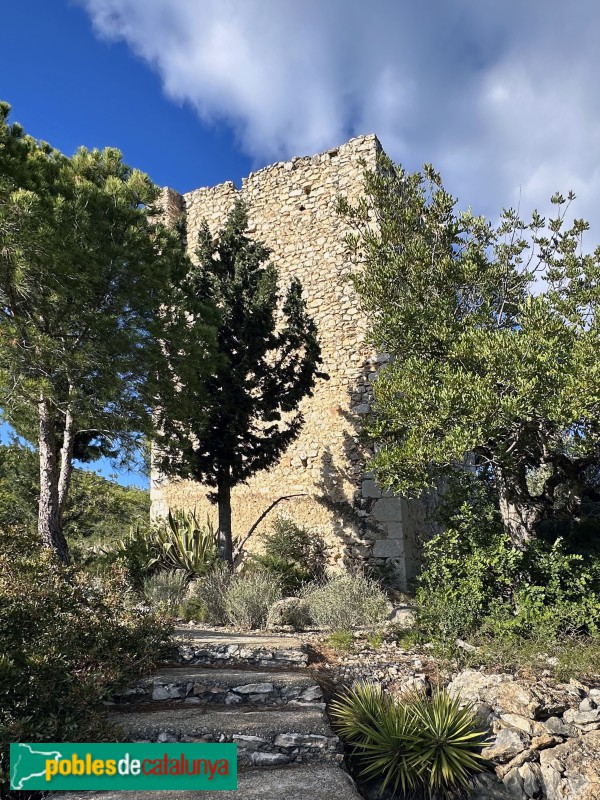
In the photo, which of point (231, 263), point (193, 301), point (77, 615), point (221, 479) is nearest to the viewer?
point (77, 615)

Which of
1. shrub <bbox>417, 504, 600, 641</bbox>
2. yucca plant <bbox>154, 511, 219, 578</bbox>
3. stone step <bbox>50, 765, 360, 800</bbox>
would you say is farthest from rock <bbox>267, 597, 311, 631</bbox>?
stone step <bbox>50, 765, 360, 800</bbox>

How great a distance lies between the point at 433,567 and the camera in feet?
21.1

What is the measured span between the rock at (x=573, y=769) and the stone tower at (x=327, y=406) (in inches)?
236

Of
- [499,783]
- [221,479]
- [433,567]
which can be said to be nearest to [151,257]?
[221,479]

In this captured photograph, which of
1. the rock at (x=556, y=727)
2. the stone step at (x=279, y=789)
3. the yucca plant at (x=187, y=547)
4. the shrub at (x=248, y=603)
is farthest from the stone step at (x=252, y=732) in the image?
the yucca plant at (x=187, y=547)

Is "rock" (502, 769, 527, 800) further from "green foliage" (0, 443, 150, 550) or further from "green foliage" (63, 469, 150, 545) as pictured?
"green foliage" (63, 469, 150, 545)

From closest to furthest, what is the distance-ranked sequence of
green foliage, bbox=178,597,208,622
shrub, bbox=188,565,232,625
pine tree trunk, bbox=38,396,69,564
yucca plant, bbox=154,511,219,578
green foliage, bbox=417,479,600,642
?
green foliage, bbox=417,479,600,642 → pine tree trunk, bbox=38,396,69,564 → shrub, bbox=188,565,232,625 → green foliage, bbox=178,597,208,622 → yucca plant, bbox=154,511,219,578

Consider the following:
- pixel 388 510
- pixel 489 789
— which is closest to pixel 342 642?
pixel 489 789

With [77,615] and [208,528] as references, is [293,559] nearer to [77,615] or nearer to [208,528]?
[208,528]

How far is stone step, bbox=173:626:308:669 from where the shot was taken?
5441mm

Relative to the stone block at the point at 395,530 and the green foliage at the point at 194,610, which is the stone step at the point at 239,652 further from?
the stone block at the point at 395,530

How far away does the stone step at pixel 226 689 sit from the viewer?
4.51 meters

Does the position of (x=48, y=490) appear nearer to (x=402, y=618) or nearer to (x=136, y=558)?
(x=136, y=558)

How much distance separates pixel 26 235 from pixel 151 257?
163 cm
